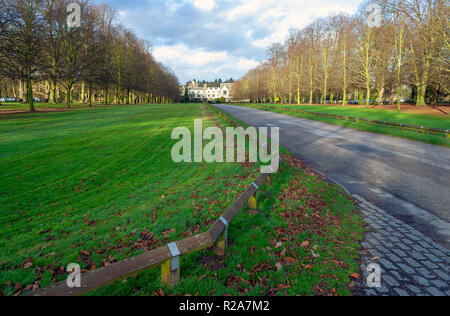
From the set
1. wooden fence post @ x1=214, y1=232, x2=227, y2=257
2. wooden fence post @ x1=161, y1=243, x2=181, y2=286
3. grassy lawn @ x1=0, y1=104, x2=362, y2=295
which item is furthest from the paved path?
wooden fence post @ x1=161, y1=243, x2=181, y2=286

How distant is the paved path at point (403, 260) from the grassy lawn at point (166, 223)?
0.29 meters

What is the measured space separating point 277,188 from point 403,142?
11366 mm

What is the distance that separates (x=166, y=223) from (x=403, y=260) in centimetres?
421

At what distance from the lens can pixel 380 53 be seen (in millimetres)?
35406

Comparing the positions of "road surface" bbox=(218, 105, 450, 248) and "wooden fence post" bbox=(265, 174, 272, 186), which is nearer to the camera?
"road surface" bbox=(218, 105, 450, 248)

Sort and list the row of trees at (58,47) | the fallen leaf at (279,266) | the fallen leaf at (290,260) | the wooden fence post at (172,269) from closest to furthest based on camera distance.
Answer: the wooden fence post at (172,269), the fallen leaf at (279,266), the fallen leaf at (290,260), the row of trees at (58,47)

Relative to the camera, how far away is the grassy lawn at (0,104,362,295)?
335 centimetres

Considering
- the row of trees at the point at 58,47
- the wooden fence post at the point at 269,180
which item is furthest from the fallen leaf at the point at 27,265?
the row of trees at the point at 58,47

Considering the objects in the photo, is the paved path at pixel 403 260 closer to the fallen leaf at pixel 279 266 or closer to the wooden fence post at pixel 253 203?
the fallen leaf at pixel 279 266

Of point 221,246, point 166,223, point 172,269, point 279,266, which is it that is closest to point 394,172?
point 279,266

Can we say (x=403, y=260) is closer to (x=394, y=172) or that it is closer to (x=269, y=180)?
(x=269, y=180)

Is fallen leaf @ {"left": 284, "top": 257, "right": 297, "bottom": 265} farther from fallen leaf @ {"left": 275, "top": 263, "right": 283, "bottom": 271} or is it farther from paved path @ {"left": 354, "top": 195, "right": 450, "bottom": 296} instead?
paved path @ {"left": 354, "top": 195, "right": 450, "bottom": 296}

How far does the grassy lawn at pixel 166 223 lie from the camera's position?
335 centimetres

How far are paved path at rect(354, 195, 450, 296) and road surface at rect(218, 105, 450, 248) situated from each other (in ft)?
1.32
